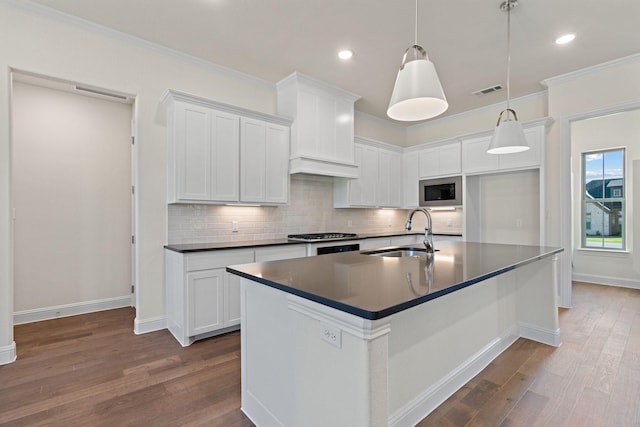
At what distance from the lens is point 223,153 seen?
3453mm

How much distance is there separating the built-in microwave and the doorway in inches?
175

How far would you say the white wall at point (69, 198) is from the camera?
3576mm

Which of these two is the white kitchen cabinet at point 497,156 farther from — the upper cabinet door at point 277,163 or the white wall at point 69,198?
the white wall at point 69,198

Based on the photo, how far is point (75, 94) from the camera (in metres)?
3.89

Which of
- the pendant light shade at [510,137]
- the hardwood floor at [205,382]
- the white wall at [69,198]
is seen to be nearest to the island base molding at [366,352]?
the hardwood floor at [205,382]

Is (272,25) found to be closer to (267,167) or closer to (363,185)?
(267,167)

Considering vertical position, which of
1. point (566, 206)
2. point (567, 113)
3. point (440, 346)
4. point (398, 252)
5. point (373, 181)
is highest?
point (567, 113)

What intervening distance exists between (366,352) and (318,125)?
11.6ft

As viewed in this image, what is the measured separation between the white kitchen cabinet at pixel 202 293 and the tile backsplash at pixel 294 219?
0.44 meters

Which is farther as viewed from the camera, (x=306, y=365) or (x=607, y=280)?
(x=607, y=280)

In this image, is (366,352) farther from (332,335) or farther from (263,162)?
(263,162)

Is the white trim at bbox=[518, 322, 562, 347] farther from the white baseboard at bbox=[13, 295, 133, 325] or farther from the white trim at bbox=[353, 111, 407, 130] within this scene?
the white baseboard at bbox=[13, 295, 133, 325]

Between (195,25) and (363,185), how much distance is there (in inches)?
123

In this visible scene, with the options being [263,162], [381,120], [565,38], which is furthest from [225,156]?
[565,38]
